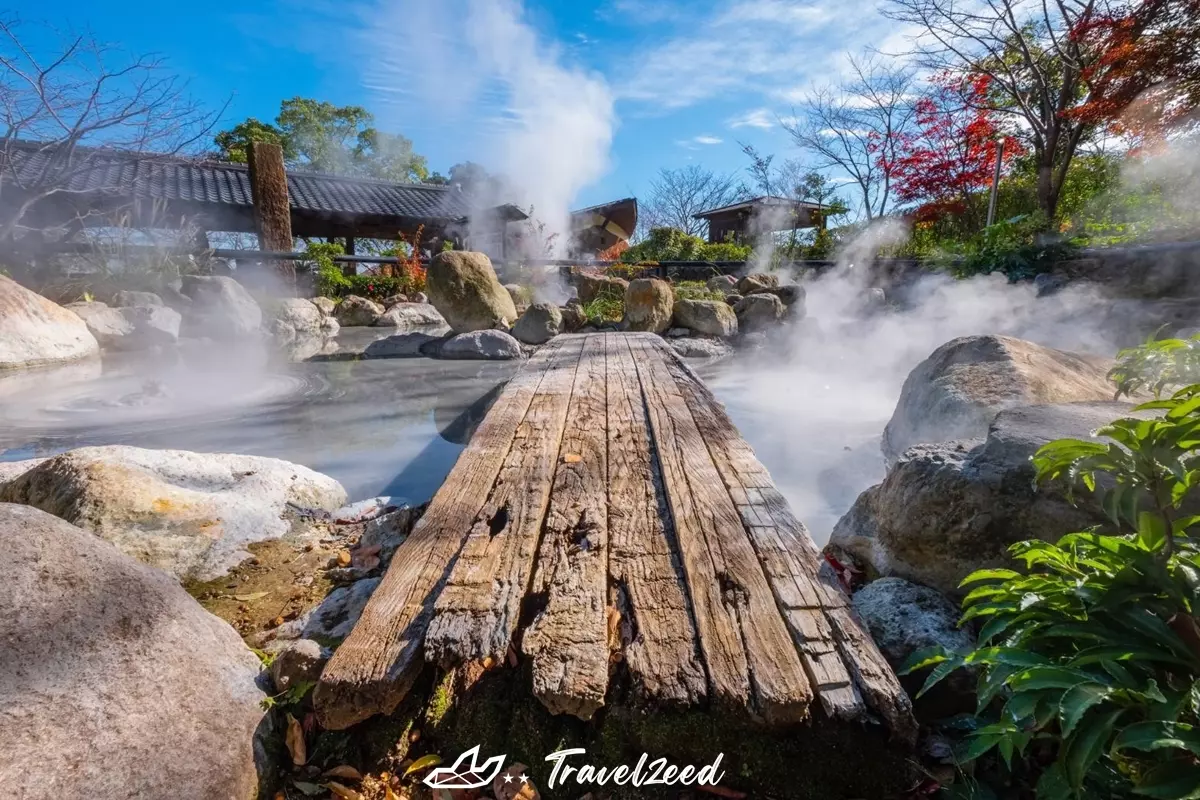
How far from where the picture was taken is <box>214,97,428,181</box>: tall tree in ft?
77.3

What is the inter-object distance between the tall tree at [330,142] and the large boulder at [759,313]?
804 inches

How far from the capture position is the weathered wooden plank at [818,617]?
3.30 feet

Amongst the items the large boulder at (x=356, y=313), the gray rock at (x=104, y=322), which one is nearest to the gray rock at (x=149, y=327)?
the gray rock at (x=104, y=322)

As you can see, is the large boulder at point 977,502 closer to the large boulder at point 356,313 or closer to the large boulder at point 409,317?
the large boulder at point 409,317

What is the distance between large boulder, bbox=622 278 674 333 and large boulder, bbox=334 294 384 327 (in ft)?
19.3

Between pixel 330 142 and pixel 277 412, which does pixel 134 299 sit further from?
pixel 330 142

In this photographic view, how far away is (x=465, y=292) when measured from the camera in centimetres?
897

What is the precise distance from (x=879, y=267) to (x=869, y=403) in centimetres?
727

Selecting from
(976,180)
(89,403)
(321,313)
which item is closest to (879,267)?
(976,180)

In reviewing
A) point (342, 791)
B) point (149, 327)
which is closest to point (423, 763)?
point (342, 791)

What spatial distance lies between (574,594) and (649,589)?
6.7 inches

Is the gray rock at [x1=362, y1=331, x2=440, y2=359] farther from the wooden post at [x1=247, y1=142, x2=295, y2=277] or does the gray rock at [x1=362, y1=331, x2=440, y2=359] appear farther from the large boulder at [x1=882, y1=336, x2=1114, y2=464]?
the large boulder at [x1=882, y1=336, x2=1114, y2=464]

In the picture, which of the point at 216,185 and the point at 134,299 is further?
the point at 216,185

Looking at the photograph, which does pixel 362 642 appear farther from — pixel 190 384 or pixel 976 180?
pixel 976 180
